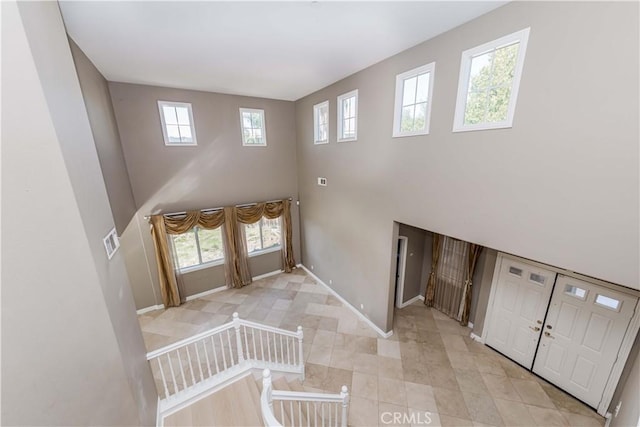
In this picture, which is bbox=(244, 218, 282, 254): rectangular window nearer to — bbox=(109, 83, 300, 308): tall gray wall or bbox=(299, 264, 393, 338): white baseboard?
bbox=(109, 83, 300, 308): tall gray wall

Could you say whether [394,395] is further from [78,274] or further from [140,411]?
[78,274]

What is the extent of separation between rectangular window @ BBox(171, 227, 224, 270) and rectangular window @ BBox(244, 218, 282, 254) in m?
0.79

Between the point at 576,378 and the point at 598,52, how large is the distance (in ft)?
14.7

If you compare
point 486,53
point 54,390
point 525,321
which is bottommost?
point 525,321

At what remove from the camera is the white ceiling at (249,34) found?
7.56 feet

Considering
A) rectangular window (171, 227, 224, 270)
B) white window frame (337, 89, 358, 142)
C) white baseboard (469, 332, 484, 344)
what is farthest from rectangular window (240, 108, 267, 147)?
white baseboard (469, 332, 484, 344)

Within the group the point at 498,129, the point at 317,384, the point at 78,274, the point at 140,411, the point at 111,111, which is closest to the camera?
the point at 78,274

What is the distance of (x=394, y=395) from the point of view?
3535 mm

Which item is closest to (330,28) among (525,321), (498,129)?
(498,129)

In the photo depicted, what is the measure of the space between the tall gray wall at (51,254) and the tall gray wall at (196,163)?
3.22m

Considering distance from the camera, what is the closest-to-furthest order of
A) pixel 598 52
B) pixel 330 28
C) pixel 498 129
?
1. pixel 598 52
2. pixel 498 129
3. pixel 330 28

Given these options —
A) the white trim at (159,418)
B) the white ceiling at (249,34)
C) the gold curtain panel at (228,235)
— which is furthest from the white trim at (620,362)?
the gold curtain panel at (228,235)

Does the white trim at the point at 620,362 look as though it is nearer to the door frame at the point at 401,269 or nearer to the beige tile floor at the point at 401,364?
the beige tile floor at the point at 401,364

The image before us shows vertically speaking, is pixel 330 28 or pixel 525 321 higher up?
pixel 330 28
